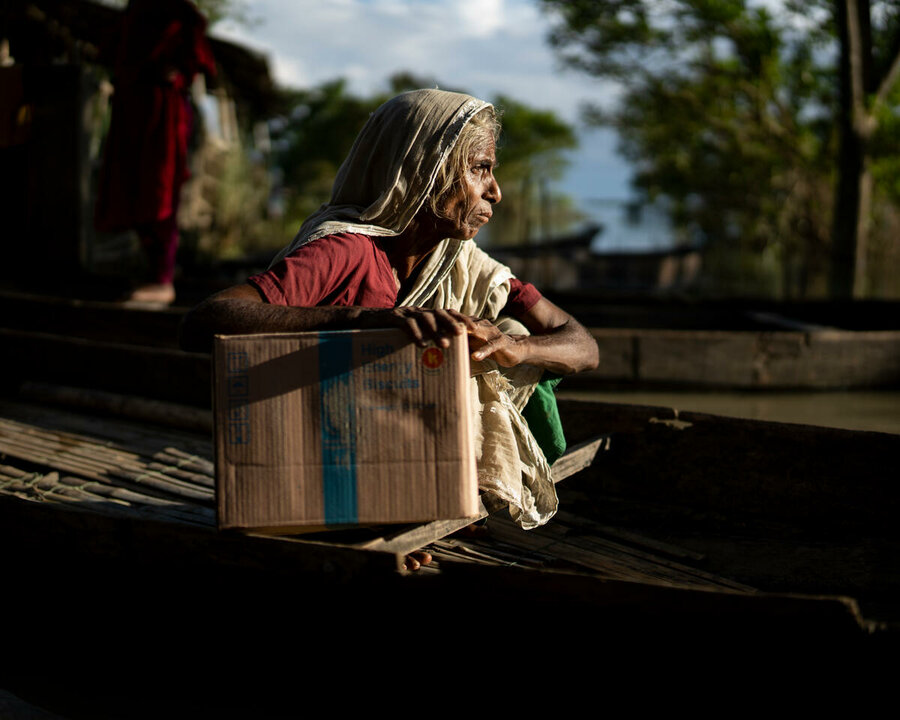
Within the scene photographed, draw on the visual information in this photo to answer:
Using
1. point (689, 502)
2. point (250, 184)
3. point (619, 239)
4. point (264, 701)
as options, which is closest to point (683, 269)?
point (619, 239)

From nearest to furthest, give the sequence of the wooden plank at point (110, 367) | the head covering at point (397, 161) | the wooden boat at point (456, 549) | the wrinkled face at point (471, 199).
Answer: the wooden boat at point (456, 549), the head covering at point (397, 161), the wrinkled face at point (471, 199), the wooden plank at point (110, 367)

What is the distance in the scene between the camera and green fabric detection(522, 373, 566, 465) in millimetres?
2334

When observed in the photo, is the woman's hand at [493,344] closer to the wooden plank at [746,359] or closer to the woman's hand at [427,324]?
the woman's hand at [427,324]

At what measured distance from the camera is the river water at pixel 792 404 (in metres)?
4.28

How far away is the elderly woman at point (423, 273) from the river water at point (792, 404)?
2076 millimetres

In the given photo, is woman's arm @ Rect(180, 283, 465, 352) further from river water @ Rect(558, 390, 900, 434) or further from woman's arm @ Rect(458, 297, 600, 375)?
river water @ Rect(558, 390, 900, 434)

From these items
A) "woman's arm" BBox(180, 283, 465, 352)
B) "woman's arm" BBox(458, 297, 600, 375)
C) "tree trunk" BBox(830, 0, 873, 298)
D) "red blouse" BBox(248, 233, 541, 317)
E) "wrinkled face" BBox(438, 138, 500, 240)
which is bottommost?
"woman's arm" BBox(458, 297, 600, 375)

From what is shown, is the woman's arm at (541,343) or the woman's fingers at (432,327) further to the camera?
the woman's arm at (541,343)

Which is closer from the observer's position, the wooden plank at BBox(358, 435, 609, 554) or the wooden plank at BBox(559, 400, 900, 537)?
the wooden plank at BBox(358, 435, 609, 554)

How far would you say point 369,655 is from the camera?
185 cm

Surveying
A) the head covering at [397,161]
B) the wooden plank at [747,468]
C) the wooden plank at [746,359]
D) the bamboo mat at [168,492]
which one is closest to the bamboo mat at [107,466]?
the bamboo mat at [168,492]

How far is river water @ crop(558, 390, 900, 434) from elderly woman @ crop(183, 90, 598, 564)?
208 cm

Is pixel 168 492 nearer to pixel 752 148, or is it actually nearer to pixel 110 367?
pixel 110 367

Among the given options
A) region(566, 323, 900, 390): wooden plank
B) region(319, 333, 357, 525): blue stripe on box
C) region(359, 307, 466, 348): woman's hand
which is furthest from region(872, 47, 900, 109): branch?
region(319, 333, 357, 525): blue stripe on box
